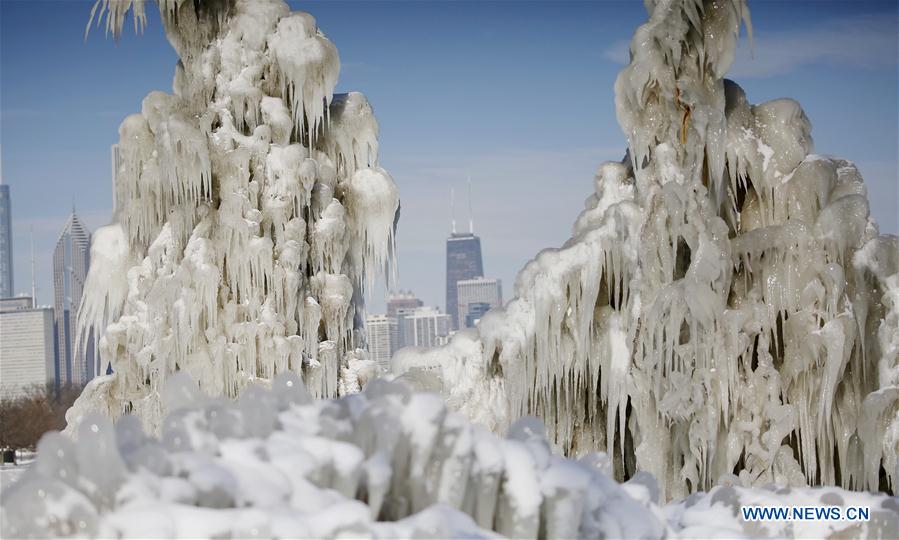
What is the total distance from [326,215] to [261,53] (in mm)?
2201

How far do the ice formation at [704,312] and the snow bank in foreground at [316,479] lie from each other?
12.2ft

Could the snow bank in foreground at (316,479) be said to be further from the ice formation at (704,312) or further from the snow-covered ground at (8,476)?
the ice formation at (704,312)

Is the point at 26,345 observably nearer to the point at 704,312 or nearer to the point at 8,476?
the point at 8,476

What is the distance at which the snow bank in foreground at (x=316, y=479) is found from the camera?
3.01 meters

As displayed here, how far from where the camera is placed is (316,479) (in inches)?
130

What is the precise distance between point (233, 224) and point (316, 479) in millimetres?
10751

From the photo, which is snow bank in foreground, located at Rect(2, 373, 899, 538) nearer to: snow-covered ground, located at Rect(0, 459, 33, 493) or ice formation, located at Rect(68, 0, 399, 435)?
snow-covered ground, located at Rect(0, 459, 33, 493)

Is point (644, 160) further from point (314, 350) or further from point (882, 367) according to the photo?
point (314, 350)

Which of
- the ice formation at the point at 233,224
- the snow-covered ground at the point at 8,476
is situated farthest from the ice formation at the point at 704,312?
the ice formation at the point at 233,224

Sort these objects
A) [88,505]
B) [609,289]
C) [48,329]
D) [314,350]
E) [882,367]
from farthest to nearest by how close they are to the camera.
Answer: [48,329], [314,350], [609,289], [882,367], [88,505]

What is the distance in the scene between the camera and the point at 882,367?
7.53m

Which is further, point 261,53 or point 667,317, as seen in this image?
point 261,53

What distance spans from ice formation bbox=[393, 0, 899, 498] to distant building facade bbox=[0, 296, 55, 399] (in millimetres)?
131134

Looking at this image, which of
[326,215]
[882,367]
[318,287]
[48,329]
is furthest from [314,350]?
[48,329]
